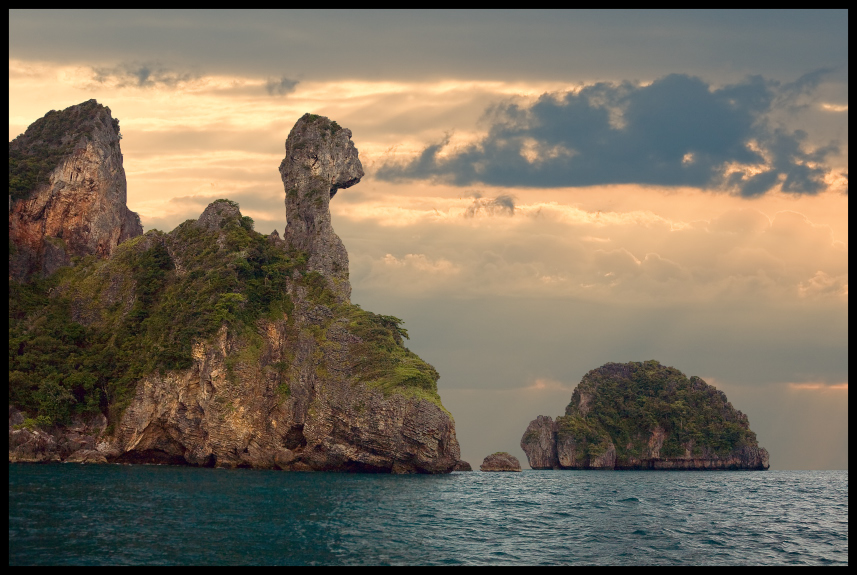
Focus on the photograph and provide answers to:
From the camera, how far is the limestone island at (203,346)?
76938mm

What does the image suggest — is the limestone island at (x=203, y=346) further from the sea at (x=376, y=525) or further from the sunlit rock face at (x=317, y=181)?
the sea at (x=376, y=525)

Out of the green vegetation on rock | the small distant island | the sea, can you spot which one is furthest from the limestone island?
the small distant island

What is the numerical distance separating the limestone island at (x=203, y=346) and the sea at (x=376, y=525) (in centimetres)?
1845

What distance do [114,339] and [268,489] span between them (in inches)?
1712

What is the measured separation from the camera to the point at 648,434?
151m

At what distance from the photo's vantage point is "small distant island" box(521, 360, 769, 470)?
148 metres

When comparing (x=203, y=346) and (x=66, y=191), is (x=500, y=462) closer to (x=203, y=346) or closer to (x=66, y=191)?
(x=203, y=346)

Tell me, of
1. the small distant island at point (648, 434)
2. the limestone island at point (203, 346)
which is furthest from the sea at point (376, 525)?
the small distant island at point (648, 434)

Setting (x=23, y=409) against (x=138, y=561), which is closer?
(x=138, y=561)

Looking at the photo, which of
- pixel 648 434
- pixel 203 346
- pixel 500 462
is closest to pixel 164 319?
pixel 203 346

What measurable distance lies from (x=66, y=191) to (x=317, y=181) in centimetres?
3399

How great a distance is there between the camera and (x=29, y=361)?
79.2m
